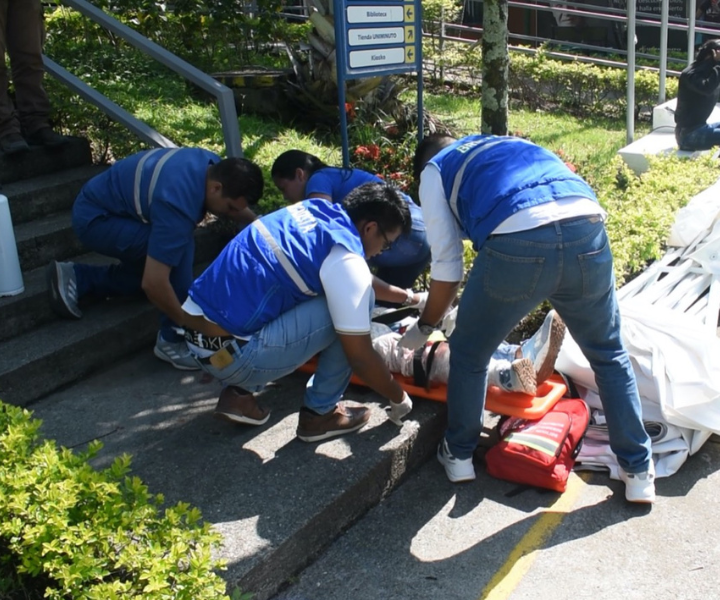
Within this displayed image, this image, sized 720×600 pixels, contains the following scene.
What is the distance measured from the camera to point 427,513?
10.9 feet

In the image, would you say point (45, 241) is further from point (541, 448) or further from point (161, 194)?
point (541, 448)

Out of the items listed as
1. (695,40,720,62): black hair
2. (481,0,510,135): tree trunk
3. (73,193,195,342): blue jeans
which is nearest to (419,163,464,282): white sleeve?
(73,193,195,342): blue jeans

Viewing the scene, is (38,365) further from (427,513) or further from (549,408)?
(549,408)

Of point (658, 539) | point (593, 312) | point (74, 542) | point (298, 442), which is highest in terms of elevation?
point (593, 312)

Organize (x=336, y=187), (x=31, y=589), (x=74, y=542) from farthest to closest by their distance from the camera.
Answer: (x=336, y=187) < (x=31, y=589) < (x=74, y=542)

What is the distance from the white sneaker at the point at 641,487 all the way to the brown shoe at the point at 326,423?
3.83 ft

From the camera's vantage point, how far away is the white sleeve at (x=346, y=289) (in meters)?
3.05

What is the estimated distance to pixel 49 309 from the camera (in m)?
4.27

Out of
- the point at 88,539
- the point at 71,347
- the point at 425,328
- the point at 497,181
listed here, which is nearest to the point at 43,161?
the point at 71,347

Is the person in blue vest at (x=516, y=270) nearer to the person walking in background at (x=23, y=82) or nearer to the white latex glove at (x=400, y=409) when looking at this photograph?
the white latex glove at (x=400, y=409)

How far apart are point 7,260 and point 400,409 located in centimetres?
226

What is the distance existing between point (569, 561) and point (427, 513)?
2.00 ft

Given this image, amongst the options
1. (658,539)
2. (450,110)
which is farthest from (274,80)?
(658,539)

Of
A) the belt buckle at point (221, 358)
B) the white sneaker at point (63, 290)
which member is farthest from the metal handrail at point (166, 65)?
the belt buckle at point (221, 358)
